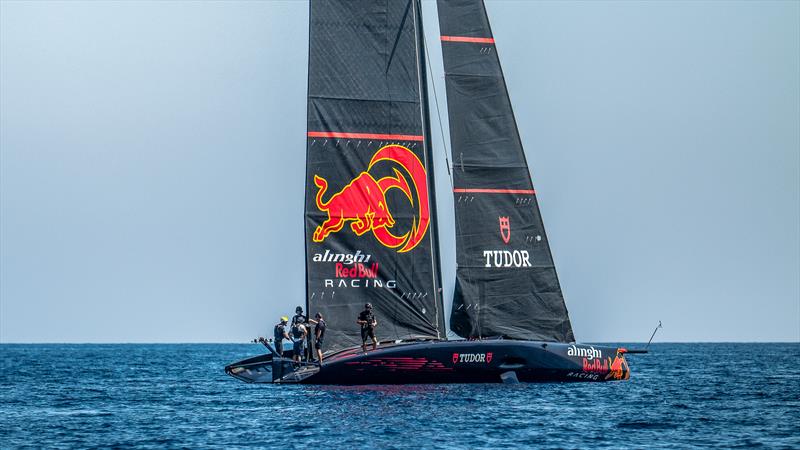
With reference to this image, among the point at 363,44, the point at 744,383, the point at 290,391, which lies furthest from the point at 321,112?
the point at 744,383

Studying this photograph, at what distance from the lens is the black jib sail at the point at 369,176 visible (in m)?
36.7

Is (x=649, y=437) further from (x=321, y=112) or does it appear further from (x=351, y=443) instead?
(x=321, y=112)

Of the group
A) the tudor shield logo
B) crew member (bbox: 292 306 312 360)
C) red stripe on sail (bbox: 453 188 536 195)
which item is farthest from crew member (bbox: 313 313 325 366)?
the tudor shield logo

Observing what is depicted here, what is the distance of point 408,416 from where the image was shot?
3033cm

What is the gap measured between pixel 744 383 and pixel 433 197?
15653mm

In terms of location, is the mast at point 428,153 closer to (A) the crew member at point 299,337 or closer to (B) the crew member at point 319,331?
(B) the crew member at point 319,331

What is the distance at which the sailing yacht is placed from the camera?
36656mm

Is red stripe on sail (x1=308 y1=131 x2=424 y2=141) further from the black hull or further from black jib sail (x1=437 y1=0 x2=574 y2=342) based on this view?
the black hull

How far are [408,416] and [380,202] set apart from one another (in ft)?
27.9

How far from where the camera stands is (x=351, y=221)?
1454 inches

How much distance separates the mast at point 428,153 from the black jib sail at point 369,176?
40 millimetres

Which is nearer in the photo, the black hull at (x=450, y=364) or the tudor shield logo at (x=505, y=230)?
the black hull at (x=450, y=364)

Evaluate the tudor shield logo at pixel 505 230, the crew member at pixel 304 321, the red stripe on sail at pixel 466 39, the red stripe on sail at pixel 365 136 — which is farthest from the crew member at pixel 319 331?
the red stripe on sail at pixel 466 39

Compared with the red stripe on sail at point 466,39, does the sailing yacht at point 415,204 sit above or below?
below
